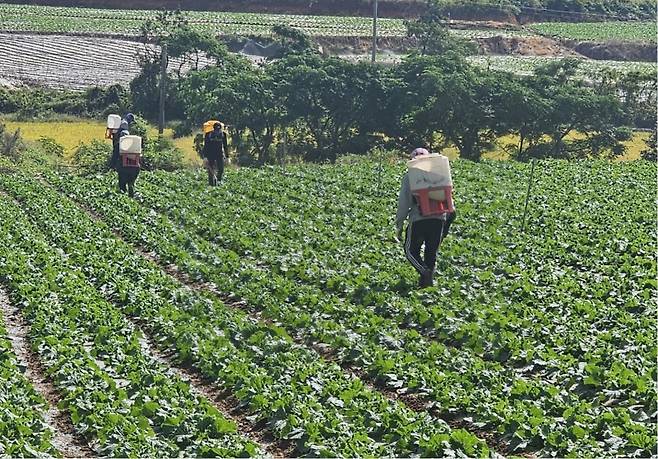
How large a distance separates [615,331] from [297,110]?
33.3 metres

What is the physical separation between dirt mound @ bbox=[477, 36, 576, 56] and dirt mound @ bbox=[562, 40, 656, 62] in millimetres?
1153

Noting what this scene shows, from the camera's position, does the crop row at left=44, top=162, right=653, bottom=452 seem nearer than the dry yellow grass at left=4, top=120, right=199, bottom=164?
Yes

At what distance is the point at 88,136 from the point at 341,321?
128ft

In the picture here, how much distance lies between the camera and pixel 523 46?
327 feet

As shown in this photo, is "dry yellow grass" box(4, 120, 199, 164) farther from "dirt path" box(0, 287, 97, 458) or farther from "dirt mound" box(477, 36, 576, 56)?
"dirt mound" box(477, 36, 576, 56)

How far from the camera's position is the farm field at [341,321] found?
10109 mm

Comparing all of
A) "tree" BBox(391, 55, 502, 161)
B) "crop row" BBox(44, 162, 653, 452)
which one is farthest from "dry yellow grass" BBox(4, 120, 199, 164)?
"crop row" BBox(44, 162, 653, 452)

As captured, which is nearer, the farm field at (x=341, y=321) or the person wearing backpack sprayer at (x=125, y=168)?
the farm field at (x=341, y=321)

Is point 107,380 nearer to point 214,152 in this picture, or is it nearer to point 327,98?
point 214,152

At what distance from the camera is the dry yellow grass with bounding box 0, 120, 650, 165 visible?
46.7 m

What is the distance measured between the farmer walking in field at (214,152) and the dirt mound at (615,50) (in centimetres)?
7692

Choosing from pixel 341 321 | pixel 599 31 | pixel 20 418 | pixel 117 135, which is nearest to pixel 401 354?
pixel 341 321

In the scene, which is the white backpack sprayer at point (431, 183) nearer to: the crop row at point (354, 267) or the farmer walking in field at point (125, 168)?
the crop row at point (354, 267)

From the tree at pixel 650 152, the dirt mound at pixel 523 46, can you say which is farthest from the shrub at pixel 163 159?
the dirt mound at pixel 523 46
